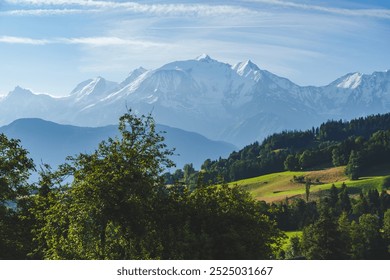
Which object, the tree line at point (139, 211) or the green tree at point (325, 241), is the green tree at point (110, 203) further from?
the green tree at point (325, 241)

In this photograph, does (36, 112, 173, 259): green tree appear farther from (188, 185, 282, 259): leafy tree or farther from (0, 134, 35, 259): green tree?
(0, 134, 35, 259): green tree

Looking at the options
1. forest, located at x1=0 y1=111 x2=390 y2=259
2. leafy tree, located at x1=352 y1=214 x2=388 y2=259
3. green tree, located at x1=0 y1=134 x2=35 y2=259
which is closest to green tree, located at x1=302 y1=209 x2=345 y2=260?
leafy tree, located at x1=352 y1=214 x2=388 y2=259

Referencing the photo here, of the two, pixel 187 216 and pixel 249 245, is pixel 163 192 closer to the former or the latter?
pixel 187 216

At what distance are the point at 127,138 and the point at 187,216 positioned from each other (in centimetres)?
568

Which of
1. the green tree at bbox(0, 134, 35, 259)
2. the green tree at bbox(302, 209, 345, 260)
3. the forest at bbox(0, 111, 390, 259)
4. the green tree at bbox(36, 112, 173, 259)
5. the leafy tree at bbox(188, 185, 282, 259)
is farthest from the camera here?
the green tree at bbox(302, 209, 345, 260)

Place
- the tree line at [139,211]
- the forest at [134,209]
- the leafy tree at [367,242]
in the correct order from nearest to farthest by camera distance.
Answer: the tree line at [139,211]
the forest at [134,209]
the leafy tree at [367,242]

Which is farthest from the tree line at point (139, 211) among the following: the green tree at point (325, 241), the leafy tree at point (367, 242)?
the leafy tree at point (367, 242)

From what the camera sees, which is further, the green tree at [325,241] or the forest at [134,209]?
the green tree at [325,241]

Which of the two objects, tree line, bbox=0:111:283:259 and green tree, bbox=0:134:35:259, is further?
green tree, bbox=0:134:35:259

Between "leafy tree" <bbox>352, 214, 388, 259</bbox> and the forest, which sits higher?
the forest

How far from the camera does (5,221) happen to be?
3444cm

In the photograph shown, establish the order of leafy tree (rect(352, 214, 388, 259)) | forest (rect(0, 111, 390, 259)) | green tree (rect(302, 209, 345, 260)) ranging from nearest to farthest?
forest (rect(0, 111, 390, 259)) < green tree (rect(302, 209, 345, 260)) < leafy tree (rect(352, 214, 388, 259))

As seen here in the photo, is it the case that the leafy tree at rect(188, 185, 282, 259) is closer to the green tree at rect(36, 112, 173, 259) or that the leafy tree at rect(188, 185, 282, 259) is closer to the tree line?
the tree line

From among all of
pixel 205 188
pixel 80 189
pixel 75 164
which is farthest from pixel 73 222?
pixel 205 188
